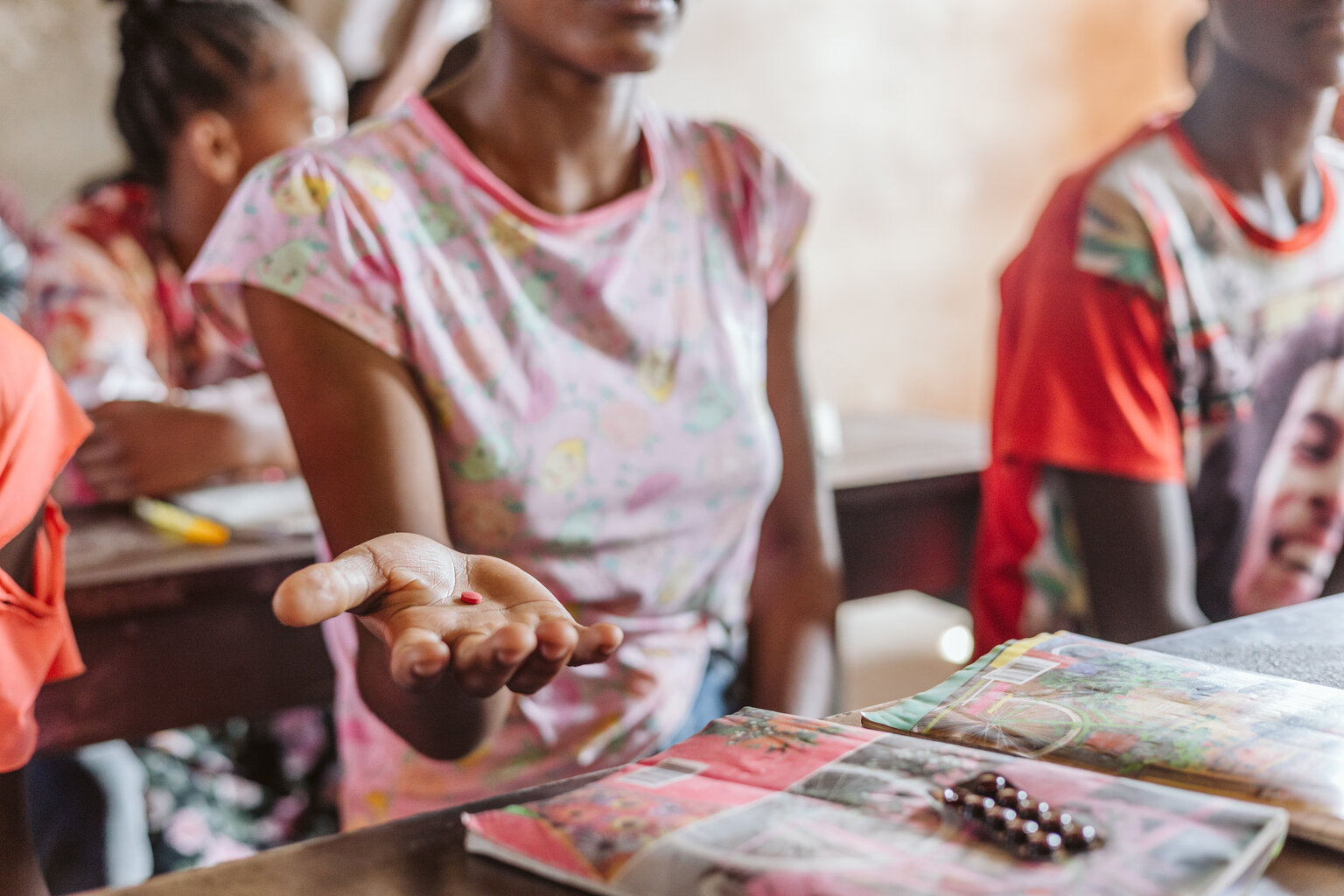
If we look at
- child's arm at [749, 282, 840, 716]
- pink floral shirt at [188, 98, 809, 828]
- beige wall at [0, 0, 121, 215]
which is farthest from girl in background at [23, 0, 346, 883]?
child's arm at [749, 282, 840, 716]

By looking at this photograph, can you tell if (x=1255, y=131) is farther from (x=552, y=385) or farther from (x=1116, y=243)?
(x=552, y=385)

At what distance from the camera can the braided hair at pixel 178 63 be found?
1.81m

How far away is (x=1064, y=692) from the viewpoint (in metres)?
0.54

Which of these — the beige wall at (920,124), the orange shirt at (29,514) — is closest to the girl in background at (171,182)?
the orange shirt at (29,514)

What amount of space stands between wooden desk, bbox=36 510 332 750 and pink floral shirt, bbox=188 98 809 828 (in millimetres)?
198

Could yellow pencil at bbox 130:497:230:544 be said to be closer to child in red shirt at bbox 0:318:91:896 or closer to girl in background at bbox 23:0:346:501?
girl in background at bbox 23:0:346:501

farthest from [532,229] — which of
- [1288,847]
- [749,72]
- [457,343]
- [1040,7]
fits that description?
[1040,7]

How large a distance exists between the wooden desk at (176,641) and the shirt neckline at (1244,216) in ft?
3.10

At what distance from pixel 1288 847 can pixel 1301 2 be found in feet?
2.89

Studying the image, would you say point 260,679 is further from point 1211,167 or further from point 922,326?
point 922,326

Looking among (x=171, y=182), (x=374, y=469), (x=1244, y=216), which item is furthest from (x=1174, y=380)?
(x=171, y=182)

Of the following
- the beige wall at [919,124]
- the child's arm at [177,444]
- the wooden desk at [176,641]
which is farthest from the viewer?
the beige wall at [919,124]

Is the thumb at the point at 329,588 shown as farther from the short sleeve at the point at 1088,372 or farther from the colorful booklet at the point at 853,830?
the short sleeve at the point at 1088,372

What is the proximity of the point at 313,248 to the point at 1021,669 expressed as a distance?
0.55 meters
